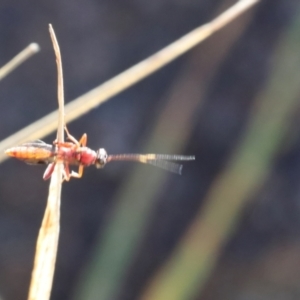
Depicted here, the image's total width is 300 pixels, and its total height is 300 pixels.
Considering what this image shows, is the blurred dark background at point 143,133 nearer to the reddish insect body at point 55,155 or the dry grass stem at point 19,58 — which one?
the reddish insect body at point 55,155

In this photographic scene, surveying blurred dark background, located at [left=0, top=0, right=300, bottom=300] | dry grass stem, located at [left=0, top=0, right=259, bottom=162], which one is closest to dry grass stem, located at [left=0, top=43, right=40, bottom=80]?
dry grass stem, located at [left=0, top=0, right=259, bottom=162]

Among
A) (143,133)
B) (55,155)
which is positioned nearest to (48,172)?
(55,155)

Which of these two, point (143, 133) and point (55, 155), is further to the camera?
point (143, 133)

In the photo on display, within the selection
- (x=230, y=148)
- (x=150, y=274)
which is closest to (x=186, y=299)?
(x=150, y=274)

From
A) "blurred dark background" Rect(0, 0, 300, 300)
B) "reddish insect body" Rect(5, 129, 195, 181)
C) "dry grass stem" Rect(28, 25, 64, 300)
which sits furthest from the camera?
"blurred dark background" Rect(0, 0, 300, 300)

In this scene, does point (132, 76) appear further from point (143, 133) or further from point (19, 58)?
point (143, 133)

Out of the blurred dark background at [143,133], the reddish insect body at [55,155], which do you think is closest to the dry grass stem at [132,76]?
the reddish insect body at [55,155]

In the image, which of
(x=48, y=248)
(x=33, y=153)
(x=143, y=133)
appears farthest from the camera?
(x=143, y=133)

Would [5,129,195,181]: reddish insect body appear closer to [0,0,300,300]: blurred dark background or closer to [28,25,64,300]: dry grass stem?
[28,25,64,300]: dry grass stem
